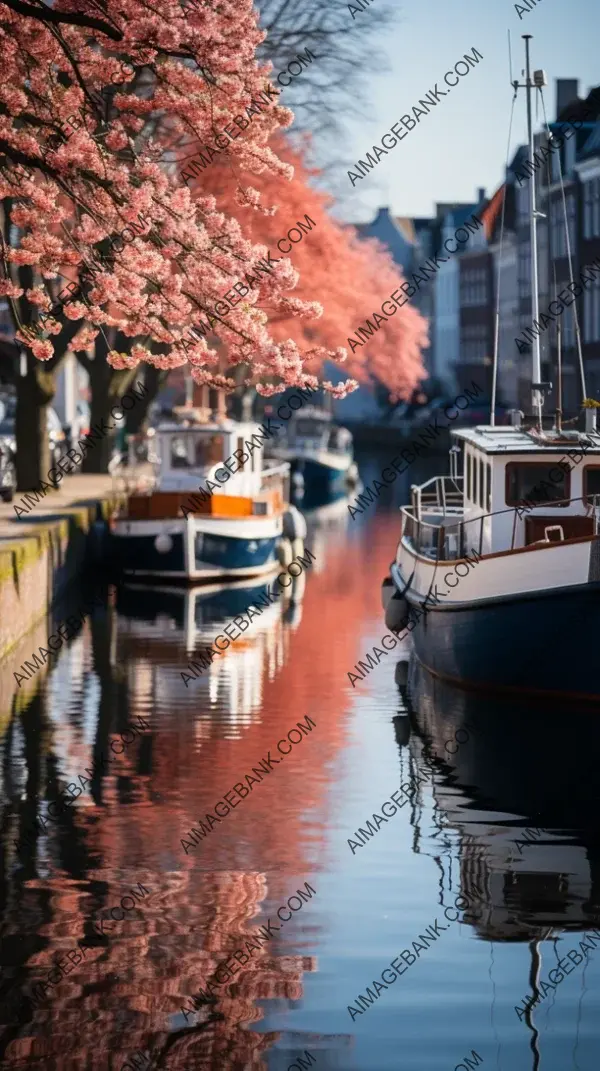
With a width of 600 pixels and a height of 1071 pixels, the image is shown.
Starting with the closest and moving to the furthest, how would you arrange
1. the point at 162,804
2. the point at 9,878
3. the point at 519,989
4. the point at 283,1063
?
the point at 283,1063
the point at 519,989
the point at 9,878
the point at 162,804

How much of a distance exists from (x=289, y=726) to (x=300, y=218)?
1186 inches

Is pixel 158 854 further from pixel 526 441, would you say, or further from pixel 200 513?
pixel 200 513

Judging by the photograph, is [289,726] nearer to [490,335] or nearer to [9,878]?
[9,878]

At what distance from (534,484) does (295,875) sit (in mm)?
9513

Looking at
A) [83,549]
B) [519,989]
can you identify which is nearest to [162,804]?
[519,989]

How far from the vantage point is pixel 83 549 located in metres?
35.9

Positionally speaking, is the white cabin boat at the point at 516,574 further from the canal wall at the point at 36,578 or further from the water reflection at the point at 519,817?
the canal wall at the point at 36,578

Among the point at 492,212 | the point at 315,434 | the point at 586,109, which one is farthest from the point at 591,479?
the point at 586,109

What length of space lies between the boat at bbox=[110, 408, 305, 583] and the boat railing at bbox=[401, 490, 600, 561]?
8041 mm

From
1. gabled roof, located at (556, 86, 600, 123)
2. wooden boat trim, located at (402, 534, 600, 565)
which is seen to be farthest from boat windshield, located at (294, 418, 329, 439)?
wooden boat trim, located at (402, 534, 600, 565)

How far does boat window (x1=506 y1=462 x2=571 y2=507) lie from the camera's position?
22.5m

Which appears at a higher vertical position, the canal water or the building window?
the building window

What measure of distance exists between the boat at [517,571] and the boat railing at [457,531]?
3 cm

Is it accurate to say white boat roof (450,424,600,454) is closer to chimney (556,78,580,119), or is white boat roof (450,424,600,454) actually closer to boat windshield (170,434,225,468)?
boat windshield (170,434,225,468)
